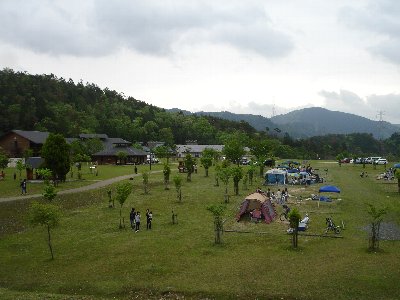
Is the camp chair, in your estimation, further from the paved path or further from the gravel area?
the paved path

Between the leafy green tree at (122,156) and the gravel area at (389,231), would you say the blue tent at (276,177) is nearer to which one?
the gravel area at (389,231)

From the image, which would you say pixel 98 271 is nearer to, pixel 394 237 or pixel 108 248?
pixel 108 248

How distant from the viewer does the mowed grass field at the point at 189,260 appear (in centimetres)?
1564

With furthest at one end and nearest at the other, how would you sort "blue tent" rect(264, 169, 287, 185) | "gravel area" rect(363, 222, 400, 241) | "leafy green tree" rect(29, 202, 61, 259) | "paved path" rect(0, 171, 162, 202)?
"blue tent" rect(264, 169, 287, 185)
"paved path" rect(0, 171, 162, 202)
"gravel area" rect(363, 222, 400, 241)
"leafy green tree" rect(29, 202, 61, 259)

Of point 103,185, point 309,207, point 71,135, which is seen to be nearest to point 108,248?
point 309,207

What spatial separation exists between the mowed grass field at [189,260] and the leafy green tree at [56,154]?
46.2ft

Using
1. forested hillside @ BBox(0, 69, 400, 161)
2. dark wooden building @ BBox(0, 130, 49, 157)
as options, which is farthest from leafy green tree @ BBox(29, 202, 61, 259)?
dark wooden building @ BBox(0, 130, 49, 157)

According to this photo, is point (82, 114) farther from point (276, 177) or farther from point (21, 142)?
point (276, 177)

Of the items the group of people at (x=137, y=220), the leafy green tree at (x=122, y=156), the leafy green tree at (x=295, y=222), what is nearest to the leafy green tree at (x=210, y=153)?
the leafy green tree at (x=122, y=156)

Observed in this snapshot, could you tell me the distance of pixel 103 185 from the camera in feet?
152

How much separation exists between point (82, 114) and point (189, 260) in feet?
368

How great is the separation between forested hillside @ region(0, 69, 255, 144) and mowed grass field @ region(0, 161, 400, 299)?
74.8m

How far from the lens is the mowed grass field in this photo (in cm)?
1564

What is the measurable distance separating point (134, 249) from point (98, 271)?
3557 mm
